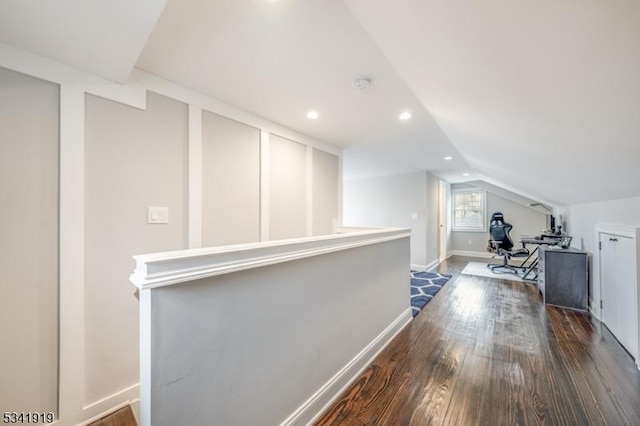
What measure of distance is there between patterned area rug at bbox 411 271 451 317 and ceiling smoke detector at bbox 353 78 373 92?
8.46 ft

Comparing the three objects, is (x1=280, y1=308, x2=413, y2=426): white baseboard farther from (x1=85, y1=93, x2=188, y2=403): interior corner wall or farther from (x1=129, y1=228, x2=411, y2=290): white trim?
(x1=85, y1=93, x2=188, y2=403): interior corner wall

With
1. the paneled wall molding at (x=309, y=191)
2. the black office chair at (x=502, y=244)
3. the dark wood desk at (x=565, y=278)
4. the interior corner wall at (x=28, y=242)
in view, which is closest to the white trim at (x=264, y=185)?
the paneled wall molding at (x=309, y=191)

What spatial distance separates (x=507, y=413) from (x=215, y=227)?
2.42 metres

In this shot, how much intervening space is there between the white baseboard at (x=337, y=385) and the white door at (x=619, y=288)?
199 cm

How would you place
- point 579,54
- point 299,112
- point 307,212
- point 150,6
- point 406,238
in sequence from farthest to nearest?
point 307,212 → point 406,238 → point 299,112 → point 150,6 → point 579,54

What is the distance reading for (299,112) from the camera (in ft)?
8.03

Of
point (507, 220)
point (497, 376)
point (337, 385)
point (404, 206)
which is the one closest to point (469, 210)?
point (507, 220)

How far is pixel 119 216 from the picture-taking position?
5.42ft

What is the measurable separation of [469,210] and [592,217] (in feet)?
13.7

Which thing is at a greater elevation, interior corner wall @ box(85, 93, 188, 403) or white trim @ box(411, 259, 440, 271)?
interior corner wall @ box(85, 93, 188, 403)

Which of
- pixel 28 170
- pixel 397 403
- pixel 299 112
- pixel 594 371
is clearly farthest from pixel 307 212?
pixel 594 371

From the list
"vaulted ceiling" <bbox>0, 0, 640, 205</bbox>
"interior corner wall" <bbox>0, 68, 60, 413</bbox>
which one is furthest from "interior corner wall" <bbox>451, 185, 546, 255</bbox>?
"interior corner wall" <bbox>0, 68, 60, 413</bbox>

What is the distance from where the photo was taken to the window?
6984mm

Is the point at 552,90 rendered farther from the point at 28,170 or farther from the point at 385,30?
the point at 28,170
